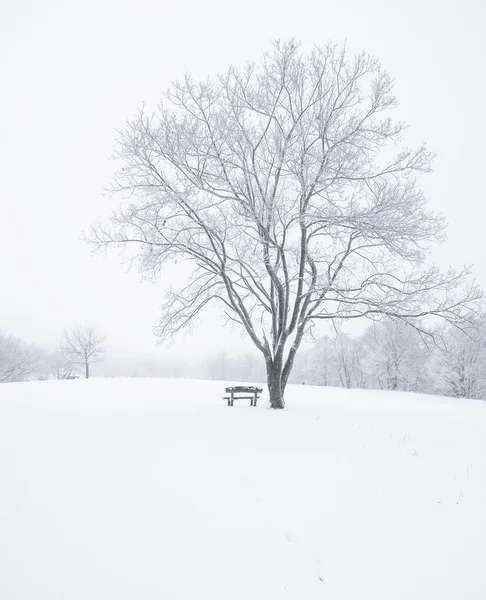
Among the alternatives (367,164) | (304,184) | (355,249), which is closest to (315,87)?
(367,164)

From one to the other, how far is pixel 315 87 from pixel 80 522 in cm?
1268

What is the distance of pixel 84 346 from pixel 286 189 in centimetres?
3470

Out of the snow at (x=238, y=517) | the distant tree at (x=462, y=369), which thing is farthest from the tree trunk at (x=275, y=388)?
the distant tree at (x=462, y=369)

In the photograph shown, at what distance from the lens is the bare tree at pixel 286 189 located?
9750 millimetres

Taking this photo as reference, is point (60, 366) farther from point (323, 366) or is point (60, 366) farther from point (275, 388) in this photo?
point (275, 388)

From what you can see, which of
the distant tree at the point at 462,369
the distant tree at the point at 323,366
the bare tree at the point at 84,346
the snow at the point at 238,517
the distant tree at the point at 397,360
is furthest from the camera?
the distant tree at the point at 323,366

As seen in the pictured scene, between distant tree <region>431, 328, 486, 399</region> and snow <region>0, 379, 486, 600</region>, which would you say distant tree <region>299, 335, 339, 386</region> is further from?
snow <region>0, 379, 486, 600</region>

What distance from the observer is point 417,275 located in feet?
34.4

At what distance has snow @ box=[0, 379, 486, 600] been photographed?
2.82m

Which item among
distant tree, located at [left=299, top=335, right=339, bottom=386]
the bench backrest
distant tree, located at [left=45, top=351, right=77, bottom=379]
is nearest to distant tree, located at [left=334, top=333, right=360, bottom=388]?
distant tree, located at [left=299, top=335, right=339, bottom=386]

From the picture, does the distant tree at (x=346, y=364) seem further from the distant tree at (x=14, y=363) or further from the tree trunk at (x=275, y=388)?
the distant tree at (x=14, y=363)

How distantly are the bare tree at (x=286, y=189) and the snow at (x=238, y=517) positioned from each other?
4.79m

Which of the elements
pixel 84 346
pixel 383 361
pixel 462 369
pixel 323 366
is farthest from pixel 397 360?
pixel 84 346

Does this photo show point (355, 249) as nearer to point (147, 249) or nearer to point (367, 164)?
point (367, 164)
